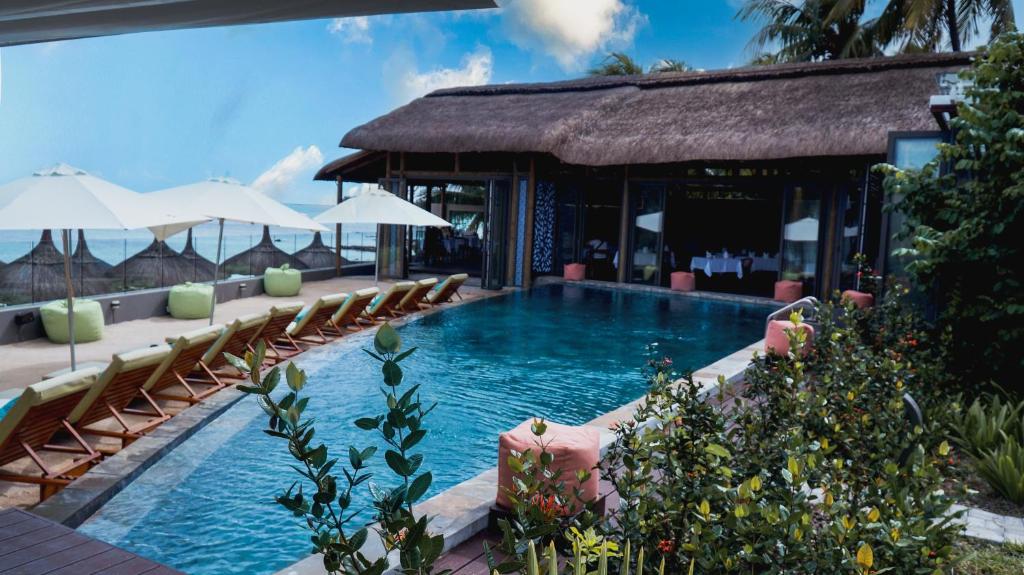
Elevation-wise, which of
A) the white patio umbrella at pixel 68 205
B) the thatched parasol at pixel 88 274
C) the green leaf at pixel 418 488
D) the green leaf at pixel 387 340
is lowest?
the thatched parasol at pixel 88 274

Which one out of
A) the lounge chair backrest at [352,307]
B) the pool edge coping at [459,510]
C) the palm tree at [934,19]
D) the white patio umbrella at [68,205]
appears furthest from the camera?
the palm tree at [934,19]

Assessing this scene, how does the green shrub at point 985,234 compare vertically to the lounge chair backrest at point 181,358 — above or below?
above

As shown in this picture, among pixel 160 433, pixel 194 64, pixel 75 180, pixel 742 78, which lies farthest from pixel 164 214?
pixel 194 64

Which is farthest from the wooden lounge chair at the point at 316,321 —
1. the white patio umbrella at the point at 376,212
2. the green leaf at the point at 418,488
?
the green leaf at the point at 418,488

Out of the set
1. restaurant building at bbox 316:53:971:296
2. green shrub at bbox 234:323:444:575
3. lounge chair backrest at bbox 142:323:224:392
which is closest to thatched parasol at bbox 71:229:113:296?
lounge chair backrest at bbox 142:323:224:392

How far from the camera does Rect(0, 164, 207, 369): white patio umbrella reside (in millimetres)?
6027

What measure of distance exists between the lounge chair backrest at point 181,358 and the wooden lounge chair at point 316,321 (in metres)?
2.32

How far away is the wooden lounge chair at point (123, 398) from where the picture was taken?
4934mm

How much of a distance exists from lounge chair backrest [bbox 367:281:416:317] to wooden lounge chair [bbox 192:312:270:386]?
11.1 ft

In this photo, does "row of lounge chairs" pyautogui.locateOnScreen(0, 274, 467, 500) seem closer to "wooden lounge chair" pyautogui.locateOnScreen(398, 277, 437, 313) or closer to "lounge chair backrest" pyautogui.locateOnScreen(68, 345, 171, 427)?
"lounge chair backrest" pyautogui.locateOnScreen(68, 345, 171, 427)

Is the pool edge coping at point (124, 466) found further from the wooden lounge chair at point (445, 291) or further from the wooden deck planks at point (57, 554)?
the wooden lounge chair at point (445, 291)

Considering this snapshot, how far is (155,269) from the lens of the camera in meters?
12.4

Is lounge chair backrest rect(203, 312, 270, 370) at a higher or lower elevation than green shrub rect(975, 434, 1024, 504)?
higher

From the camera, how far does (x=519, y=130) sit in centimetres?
1563
